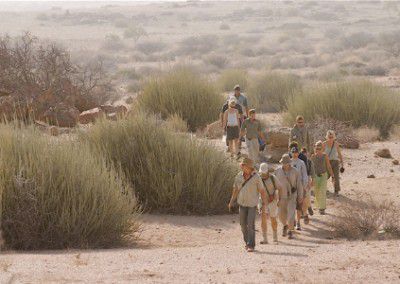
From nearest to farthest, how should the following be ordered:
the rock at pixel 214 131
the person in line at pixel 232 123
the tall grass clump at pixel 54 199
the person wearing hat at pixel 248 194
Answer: the person wearing hat at pixel 248 194, the tall grass clump at pixel 54 199, the person in line at pixel 232 123, the rock at pixel 214 131

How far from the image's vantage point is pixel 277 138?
19.3m

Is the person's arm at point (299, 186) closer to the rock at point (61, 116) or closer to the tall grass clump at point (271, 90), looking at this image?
the rock at point (61, 116)

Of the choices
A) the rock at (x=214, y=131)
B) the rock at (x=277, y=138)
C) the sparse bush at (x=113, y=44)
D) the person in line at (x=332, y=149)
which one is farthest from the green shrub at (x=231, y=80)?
the sparse bush at (x=113, y=44)

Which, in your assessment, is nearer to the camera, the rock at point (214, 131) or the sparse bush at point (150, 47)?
the rock at point (214, 131)

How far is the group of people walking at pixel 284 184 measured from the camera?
11453 mm

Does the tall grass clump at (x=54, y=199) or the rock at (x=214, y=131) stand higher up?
the tall grass clump at (x=54, y=199)

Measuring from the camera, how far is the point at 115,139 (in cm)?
1559

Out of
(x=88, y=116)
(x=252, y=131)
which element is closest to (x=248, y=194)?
(x=252, y=131)

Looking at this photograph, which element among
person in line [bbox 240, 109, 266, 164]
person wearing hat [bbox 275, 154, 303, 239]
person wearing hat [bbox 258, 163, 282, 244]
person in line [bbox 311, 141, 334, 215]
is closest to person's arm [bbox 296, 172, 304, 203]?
person wearing hat [bbox 275, 154, 303, 239]

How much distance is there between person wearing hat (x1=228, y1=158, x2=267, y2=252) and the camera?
11367mm

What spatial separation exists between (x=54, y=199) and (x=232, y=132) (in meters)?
6.84

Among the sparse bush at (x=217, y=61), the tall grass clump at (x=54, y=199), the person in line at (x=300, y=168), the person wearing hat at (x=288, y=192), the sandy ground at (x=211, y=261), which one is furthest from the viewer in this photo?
the sparse bush at (x=217, y=61)

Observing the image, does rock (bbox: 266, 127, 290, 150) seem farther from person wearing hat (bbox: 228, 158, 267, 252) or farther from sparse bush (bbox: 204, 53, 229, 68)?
sparse bush (bbox: 204, 53, 229, 68)

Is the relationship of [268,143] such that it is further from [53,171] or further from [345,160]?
[53,171]
